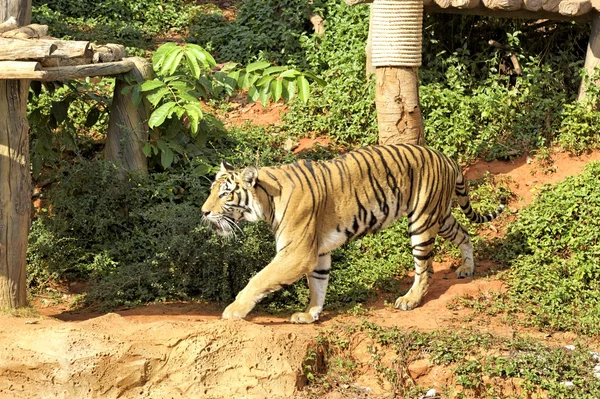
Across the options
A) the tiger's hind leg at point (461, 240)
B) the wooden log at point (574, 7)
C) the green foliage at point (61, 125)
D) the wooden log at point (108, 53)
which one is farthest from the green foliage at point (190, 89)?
the wooden log at point (574, 7)

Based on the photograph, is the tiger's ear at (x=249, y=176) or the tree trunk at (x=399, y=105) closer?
the tiger's ear at (x=249, y=176)

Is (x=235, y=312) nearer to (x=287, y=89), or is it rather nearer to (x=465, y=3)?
(x=287, y=89)

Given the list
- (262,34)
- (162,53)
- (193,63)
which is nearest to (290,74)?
(193,63)

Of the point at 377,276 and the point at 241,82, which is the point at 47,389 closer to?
the point at 377,276

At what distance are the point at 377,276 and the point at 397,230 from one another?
0.75 metres

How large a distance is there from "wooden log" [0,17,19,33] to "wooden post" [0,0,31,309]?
108mm

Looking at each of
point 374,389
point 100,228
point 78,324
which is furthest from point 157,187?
point 374,389

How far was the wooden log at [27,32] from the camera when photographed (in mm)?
6547

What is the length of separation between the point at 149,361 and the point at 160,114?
3061mm

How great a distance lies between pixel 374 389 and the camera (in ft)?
21.3

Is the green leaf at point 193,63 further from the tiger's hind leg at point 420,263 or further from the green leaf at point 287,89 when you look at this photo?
the tiger's hind leg at point 420,263

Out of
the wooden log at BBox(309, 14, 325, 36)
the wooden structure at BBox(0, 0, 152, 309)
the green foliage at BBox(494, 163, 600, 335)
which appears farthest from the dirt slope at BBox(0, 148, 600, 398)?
the wooden log at BBox(309, 14, 325, 36)

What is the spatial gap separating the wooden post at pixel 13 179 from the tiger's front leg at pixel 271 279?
1583 millimetres

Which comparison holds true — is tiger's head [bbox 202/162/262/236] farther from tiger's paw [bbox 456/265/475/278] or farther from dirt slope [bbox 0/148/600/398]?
tiger's paw [bbox 456/265/475/278]
